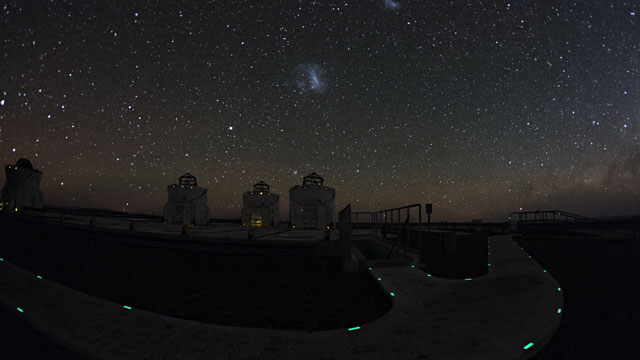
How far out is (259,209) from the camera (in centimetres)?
2880

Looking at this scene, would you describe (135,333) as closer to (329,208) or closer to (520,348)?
(520,348)

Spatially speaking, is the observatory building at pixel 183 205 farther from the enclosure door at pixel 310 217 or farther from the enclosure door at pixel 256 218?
the enclosure door at pixel 310 217

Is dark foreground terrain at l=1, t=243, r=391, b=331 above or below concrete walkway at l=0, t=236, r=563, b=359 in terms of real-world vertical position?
below

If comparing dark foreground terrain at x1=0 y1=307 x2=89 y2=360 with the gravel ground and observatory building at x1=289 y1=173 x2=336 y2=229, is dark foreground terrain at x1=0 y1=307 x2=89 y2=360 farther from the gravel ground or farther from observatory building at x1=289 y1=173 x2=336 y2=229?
observatory building at x1=289 y1=173 x2=336 y2=229

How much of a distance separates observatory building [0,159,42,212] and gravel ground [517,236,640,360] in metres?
41.3

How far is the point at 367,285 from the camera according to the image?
7426mm

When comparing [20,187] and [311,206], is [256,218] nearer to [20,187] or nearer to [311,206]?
[311,206]

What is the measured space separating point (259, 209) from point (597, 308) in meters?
26.4

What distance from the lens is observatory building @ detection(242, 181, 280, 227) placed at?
28.5 metres

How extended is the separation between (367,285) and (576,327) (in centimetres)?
422

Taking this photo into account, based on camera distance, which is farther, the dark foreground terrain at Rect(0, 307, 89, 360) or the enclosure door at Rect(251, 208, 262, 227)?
the enclosure door at Rect(251, 208, 262, 227)

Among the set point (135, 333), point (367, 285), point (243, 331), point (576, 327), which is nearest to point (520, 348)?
point (576, 327)

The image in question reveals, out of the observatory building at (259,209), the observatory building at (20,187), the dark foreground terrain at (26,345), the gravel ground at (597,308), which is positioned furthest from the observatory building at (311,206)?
the observatory building at (20,187)

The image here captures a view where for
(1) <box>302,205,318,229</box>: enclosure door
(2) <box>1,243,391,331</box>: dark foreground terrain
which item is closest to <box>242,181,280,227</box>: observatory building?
(1) <box>302,205,318,229</box>: enclosure door
